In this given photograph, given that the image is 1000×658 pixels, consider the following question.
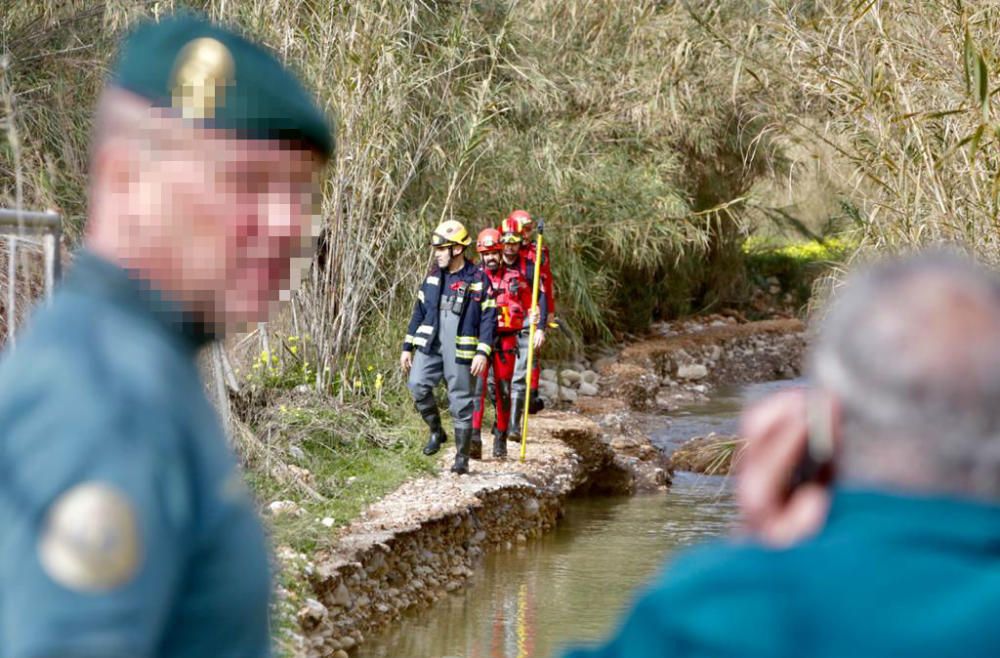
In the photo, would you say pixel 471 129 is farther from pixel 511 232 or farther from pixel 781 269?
pixel 781 269

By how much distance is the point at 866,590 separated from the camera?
1.14 meters

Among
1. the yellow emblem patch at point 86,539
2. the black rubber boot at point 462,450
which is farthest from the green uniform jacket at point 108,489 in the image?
the black rubber boot at point 462,450

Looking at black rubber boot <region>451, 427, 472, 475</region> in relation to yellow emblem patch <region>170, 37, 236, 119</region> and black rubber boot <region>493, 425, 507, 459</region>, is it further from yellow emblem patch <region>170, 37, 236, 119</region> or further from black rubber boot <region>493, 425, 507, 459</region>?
yellow emblem patch <region>170, 37, 236, 119</region>

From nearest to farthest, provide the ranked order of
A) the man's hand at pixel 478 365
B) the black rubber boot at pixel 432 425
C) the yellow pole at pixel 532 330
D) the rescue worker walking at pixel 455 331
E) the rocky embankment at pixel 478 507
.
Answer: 1. the rocky embankment at pixel 478 507
2. the man's hand at pixel 478 365
3. the rescue worker walking at pixel 455 331
4. the black rubber boot at pixel 432 425
5. the yellow pole at pixel 532 330

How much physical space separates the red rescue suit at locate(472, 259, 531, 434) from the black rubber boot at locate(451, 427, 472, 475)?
2.35 ft

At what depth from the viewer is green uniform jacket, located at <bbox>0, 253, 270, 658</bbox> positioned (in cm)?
112

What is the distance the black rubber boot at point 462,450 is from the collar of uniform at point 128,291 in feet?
30.3

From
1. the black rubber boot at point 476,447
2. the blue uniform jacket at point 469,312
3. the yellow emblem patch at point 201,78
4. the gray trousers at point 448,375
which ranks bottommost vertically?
the black rubber boot at point 476,447

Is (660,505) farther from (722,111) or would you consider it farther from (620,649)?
(620,649)

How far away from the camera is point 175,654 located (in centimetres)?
127

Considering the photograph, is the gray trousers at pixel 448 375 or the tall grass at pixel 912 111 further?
the gray trousers at pixel 448 375

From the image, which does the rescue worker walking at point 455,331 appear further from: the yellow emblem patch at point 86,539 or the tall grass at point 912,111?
the yellow emblem patch at point 86,539

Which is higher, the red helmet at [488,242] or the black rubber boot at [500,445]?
the red helmet at [488,242]

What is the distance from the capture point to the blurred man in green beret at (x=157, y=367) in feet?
3.70
